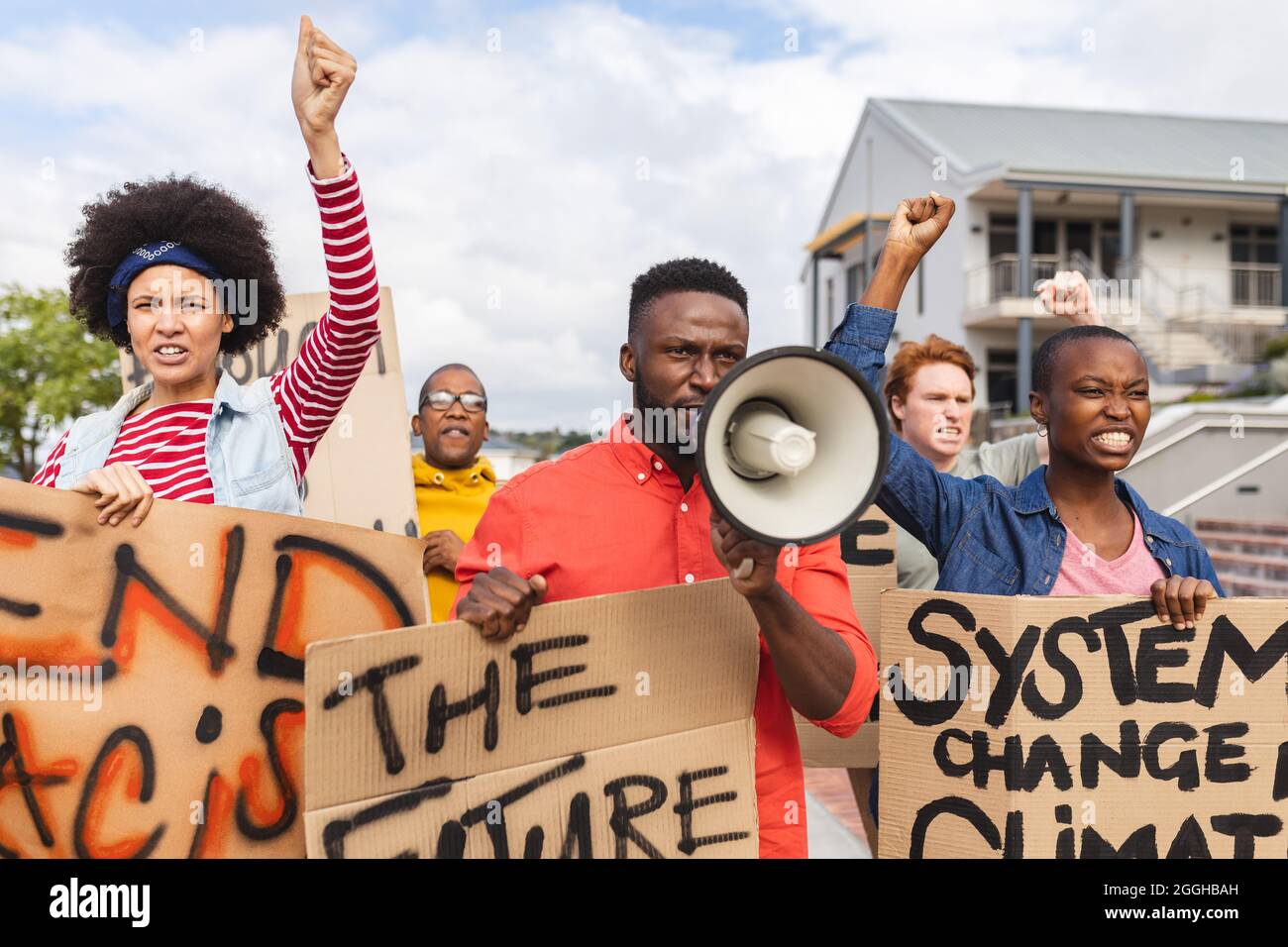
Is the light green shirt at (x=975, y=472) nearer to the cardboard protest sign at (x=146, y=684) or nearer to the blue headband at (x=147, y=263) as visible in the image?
the cardboard protest sign at (x=146, y=684)

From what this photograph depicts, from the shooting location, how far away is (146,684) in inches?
67.4

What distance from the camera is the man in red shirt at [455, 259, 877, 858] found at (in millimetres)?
1633

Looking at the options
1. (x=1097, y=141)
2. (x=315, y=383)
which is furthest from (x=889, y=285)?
(x=1097, y=141)

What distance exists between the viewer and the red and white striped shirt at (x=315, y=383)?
1945 mm

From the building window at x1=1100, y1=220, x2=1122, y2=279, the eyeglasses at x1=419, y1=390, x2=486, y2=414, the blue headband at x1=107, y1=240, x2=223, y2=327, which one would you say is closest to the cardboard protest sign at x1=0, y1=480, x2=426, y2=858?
the blue headband at x1=107, y1=240, x2=223, y2=327

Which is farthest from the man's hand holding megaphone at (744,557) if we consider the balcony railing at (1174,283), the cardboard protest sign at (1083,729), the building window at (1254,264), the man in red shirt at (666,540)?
the building window at (1254,264)

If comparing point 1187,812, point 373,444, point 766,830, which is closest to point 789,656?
point 766,830

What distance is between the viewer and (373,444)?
356cm

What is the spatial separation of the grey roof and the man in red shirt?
20.0 m

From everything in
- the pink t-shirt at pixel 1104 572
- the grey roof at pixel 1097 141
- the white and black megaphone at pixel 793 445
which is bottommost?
the pink t-shirt at pixel 1104 572

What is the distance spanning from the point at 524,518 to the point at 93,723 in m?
0.76

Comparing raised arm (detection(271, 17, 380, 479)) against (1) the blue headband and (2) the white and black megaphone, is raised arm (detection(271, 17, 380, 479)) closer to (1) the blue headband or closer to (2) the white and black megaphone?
(1) the blue headband

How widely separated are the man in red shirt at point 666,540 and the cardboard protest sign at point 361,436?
70.6 inches

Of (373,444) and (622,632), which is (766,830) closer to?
(622,632)
